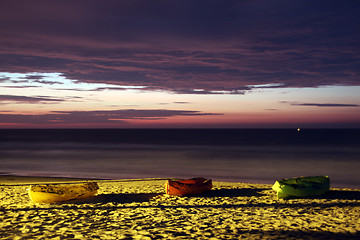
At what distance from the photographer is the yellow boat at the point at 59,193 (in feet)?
39.7

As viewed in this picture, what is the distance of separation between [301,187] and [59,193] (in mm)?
9593

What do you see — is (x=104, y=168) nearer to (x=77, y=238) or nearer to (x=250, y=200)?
(x=250, y=200)

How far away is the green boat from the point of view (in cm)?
1319

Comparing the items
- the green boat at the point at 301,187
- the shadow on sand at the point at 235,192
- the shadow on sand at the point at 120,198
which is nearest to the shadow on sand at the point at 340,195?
the green boat at the point at 301,187

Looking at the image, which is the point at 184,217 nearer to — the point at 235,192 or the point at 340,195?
the point at 235,192

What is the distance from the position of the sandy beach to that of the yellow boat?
1.10ft

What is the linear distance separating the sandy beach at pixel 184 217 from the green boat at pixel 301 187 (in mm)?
356

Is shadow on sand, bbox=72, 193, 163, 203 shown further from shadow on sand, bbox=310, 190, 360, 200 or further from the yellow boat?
shadow on sand, bbox=310, 190, 360, 200

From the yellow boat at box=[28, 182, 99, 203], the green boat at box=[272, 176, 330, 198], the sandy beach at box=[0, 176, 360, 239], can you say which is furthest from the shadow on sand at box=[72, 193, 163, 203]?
the green boat at box=[272, 176, 330, 198]

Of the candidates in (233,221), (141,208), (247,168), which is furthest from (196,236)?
(247,168)

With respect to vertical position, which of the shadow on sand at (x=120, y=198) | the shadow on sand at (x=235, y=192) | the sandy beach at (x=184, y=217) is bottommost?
the shadow on sand at (x=235, y=192)

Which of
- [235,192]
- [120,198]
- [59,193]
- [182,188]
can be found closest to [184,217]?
[182,188]

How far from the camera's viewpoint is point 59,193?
40.8 ft

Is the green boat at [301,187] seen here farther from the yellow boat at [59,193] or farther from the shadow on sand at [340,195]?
the yellow boat at [59,193]
